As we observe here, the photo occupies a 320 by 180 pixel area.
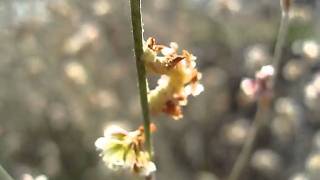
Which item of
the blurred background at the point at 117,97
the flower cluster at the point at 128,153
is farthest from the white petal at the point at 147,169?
the blurred background at the point at 117,97

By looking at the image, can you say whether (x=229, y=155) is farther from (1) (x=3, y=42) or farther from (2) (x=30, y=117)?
(1) (x=3, y=42)

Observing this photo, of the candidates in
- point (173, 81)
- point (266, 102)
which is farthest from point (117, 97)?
point (173, 81)

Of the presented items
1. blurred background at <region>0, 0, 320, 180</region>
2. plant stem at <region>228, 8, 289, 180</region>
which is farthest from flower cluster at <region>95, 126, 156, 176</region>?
blurred background at <region>0, 0, 320, 180</region>

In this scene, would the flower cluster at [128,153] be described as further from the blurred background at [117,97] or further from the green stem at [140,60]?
the blurred background at [117,97]

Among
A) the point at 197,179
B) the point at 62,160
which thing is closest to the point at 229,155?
the point at 197,179

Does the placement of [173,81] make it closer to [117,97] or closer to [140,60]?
[140,60]

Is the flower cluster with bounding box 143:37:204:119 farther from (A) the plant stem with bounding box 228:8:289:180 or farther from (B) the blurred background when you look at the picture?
(B) the blurred background
